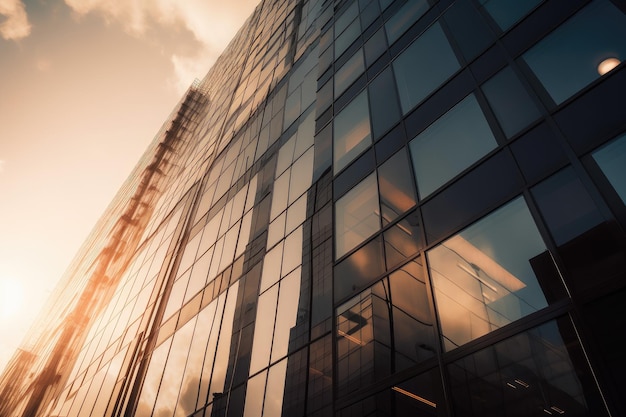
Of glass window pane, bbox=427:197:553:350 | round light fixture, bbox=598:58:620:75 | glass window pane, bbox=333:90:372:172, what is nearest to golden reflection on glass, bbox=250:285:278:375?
glass window pane, bbox=333:90:372:172

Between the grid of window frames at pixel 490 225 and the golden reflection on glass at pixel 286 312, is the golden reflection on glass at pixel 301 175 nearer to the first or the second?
the grid of window frames at pixel 490 225

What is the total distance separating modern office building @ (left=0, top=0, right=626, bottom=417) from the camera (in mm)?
6295

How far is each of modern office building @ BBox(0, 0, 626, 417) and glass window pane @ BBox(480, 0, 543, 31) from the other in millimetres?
52

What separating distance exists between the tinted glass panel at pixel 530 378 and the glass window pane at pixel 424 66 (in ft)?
24.6

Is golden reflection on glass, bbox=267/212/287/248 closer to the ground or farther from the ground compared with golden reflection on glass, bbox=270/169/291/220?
closer to the ground

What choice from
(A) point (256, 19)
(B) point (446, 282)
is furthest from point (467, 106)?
(A) point (256, 19)

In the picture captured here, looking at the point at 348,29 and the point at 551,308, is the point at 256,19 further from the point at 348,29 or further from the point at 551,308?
the point at 551,308

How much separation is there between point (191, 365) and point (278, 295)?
5652mm

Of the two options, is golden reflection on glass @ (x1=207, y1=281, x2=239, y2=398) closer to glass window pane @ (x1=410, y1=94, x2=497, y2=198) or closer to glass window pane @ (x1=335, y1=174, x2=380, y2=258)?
glass window pane @ (x1=335, y1=174, x2=380, y2=258)

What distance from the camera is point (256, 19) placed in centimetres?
4762

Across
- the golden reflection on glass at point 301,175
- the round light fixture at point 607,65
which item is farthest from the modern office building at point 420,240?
the golden reflection on glass at point 301,175

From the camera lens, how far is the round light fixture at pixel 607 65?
290 inches

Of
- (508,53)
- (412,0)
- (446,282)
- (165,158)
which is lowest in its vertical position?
(446,282)

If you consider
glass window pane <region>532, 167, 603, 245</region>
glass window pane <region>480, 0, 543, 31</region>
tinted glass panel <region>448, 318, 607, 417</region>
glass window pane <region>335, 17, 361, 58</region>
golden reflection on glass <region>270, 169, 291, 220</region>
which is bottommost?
tinted glass panel <region>448, 318, 607, 417</region>
